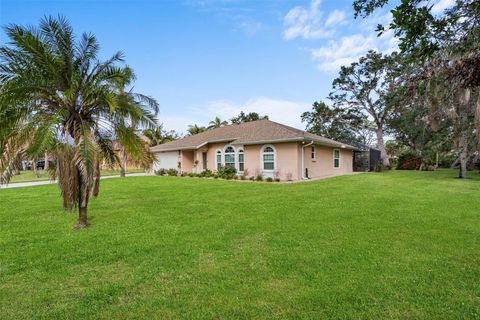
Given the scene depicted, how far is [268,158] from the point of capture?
19734mm

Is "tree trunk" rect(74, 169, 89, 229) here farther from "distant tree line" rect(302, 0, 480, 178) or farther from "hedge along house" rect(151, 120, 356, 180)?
"hedge along house" rect(151, 120, 356, 180)

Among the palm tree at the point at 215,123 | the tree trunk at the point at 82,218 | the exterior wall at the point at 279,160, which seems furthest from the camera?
the palm tree at the point at 215,123

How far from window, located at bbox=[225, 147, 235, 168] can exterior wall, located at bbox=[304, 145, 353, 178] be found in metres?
5.65

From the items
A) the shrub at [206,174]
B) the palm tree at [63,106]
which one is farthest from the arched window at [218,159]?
the palm tree at [63,106]

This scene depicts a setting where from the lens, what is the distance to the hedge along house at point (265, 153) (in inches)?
741

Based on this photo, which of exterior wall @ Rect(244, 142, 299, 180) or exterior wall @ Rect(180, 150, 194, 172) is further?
exterior wall @ Rect(180, 150, 194, 172)

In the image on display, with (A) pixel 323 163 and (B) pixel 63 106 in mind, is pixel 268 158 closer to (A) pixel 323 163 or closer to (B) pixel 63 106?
(A) pixel 323 163

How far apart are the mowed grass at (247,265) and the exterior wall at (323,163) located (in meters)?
11.6

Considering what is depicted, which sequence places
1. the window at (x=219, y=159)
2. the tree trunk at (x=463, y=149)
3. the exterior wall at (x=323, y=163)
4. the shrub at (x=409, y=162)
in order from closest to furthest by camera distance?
the tree trunk at (x=463, y=149) → the exterior wall at (x=323, y=163) → the window at (x=219, y=159) → the shrub at (x=409, y=162)

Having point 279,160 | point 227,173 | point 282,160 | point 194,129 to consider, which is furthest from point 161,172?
point 194,129

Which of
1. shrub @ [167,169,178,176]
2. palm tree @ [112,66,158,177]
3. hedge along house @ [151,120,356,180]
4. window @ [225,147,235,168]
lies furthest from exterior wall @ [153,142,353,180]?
palm tree @ [112,66,158,177]

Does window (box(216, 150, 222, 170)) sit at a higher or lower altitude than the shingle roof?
lower

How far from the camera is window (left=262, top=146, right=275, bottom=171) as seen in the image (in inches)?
770

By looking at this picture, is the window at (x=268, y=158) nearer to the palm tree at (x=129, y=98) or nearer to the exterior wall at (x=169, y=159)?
the exterior wall at (x=169, y=159)
